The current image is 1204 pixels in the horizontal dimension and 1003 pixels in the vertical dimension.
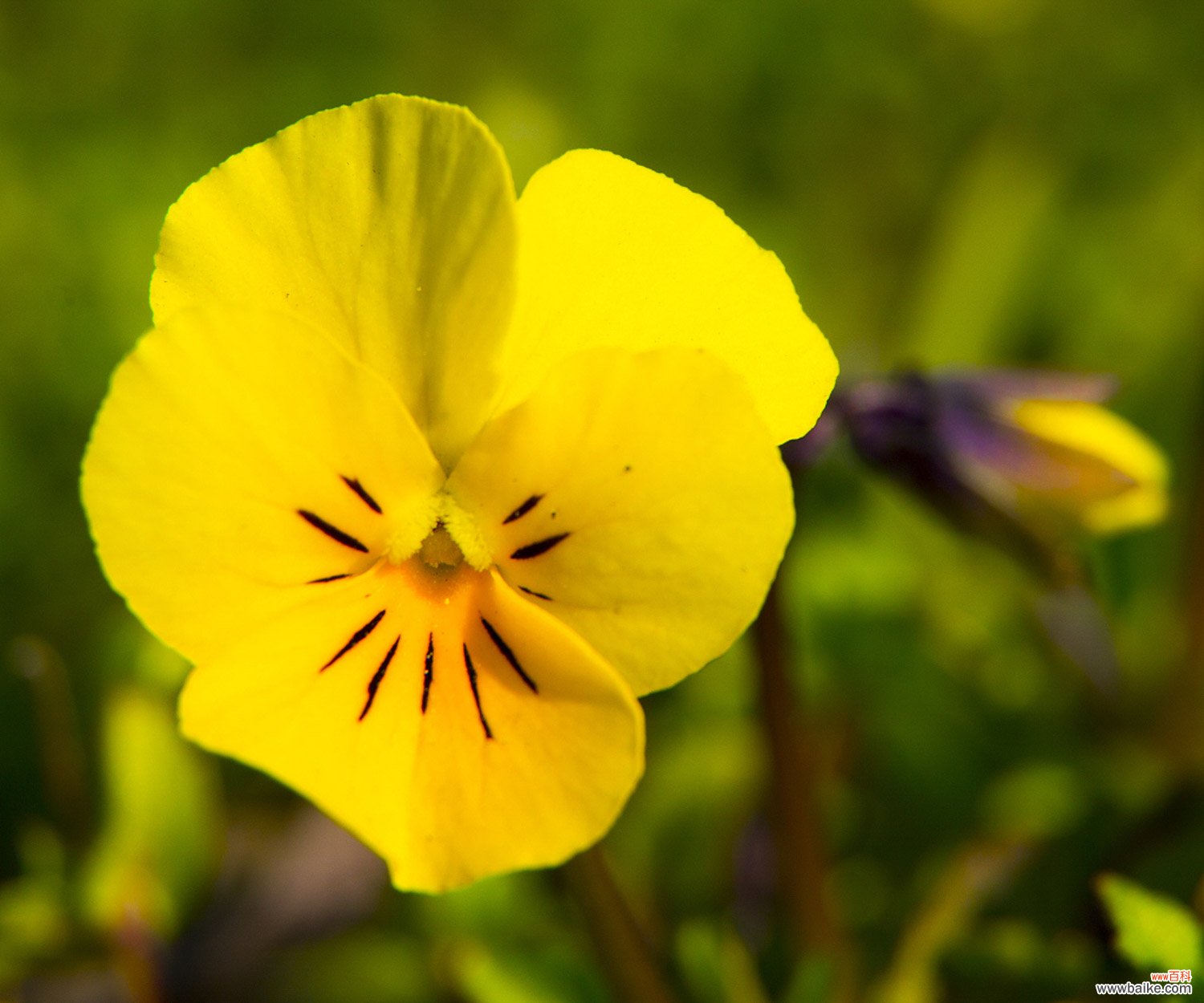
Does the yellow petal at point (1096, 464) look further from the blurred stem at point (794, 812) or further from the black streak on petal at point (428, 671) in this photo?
the black streak on petal at point (428, 671)

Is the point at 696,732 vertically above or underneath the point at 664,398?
underneath

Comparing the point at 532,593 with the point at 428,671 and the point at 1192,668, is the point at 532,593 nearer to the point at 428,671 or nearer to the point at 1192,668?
the point at 428,671

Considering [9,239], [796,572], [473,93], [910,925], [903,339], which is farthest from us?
[473,93]

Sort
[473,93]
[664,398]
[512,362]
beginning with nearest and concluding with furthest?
[664,398] < [512,362] < [473,93]

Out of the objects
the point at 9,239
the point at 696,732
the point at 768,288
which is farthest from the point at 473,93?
the point at 768,288

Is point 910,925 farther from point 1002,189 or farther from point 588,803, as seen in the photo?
point 1002,189

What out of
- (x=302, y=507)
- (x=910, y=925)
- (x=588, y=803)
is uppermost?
(x=302, y=507)

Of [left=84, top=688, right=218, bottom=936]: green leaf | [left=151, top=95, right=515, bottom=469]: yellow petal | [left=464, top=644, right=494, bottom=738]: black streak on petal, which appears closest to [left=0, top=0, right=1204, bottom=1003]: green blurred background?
[left=84, top=688, right=218, bottom=936]: green leaf
